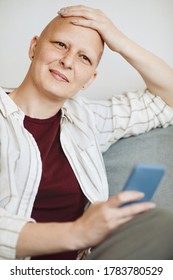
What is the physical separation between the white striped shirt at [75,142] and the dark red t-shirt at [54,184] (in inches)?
0.9

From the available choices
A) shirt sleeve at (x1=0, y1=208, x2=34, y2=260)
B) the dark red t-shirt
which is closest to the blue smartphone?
shirt sleeve at (x1=0, y1=208, x2=34, y2=260)

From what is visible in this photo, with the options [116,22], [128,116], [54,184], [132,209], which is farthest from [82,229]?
[116,22]

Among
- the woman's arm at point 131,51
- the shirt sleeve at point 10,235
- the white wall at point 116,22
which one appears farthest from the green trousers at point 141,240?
the white wall at point 116,22

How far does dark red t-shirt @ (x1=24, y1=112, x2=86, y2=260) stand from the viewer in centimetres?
127

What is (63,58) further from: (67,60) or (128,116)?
(128,116)

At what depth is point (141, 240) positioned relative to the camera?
0.91 m

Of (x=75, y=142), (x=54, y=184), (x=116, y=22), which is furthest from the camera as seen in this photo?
(x=116, y=22)

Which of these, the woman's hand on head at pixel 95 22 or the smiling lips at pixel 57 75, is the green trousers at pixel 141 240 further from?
the woman's hand on head at pixel 95 22

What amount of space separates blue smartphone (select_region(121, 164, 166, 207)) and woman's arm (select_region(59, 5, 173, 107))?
0.63 m

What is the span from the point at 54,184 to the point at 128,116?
1.25 ft

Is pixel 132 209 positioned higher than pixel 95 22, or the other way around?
pixel 95 22

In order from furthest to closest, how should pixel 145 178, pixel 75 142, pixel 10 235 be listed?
pixel 75 142
pixel 10 235
pixel 145 178

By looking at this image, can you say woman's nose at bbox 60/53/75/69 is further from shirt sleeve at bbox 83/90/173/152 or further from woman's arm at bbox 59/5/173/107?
shirt sleeve at bbox 83/90/173/152
